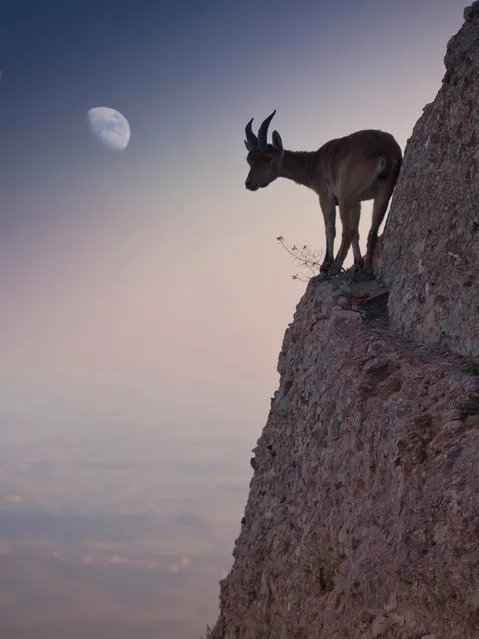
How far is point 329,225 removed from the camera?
12.8 meters

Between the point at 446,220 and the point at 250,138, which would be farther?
the point at 250,138

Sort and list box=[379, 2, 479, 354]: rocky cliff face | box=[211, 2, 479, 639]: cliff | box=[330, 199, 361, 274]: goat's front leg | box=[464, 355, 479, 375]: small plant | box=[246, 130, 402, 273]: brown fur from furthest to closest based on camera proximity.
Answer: box=[330, 199, 361, 274]: goat's front leg < box=[246, 130, 402, 273]: brown fur < box=[379, 2, 479, 354]: rocky cliff face < box=[464, 355, 479, 375]: small plant < box=[211, 2, 479, 639]: cliff

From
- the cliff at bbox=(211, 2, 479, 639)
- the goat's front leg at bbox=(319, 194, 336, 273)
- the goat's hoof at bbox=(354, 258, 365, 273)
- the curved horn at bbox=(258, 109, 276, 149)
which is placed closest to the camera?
the cliff at bbox=(211, 2, 479, 639)

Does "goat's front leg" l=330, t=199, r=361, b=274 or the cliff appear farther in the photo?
"goat's front leg" l=330, t=199, r=361, b=274

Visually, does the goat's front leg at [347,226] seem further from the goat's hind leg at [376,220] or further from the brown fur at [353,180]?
the goat's hind leg at [376,220]

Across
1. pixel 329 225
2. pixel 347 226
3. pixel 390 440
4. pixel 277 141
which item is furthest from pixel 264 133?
pixel 390 440

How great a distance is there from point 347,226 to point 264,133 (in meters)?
3.37

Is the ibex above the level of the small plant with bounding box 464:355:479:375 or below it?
above

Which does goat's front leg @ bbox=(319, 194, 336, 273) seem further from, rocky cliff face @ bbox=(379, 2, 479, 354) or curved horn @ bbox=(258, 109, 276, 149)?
rocky cliff face @ bbox=(379, 2, 479, 354)

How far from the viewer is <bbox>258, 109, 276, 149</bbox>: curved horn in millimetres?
14172

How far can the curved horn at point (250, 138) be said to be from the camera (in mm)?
14438

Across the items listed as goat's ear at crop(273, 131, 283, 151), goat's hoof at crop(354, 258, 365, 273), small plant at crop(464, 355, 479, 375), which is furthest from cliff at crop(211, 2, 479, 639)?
goat's ear at crop(273, 131, 283, 151)

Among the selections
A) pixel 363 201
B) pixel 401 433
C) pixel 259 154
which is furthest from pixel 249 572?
pixel 259 154

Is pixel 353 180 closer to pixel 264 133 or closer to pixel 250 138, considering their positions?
pixel 264 133
